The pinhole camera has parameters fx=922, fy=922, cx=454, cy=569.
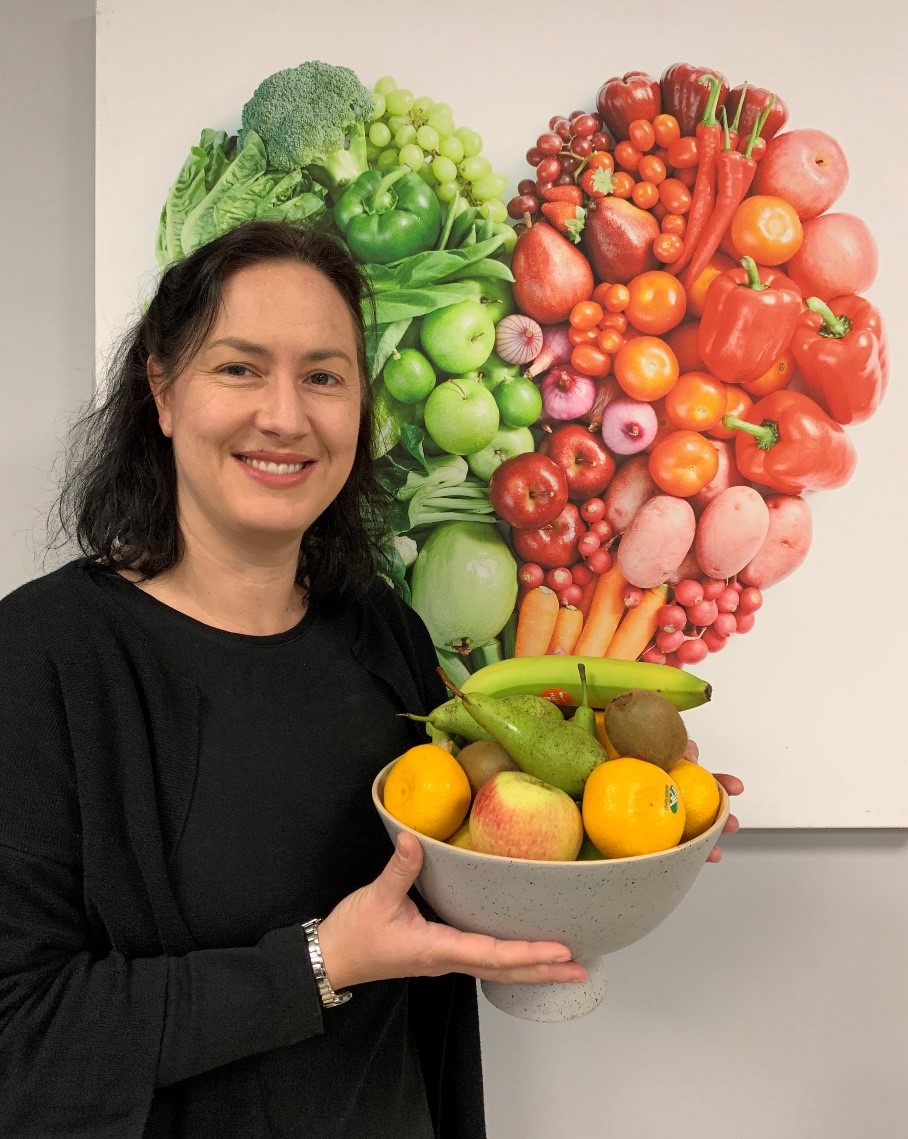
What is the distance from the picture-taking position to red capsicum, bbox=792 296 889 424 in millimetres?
1153

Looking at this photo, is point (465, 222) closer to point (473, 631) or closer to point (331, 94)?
point (331, 94)

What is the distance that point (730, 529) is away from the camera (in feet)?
3.81

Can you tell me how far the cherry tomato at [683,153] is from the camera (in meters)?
1.13

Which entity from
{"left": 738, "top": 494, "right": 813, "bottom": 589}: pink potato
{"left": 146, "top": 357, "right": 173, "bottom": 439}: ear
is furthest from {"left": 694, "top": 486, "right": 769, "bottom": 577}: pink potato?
{"left": 146, "top": 357, "right": 173, "bottom": 439}: ear

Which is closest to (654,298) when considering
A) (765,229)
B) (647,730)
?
(765,229)

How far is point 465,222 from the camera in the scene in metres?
1.13

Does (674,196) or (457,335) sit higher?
(674,196)

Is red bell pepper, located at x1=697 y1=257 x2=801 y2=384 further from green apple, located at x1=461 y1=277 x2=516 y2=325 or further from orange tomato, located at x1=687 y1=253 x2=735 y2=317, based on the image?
green apple, located at x1=461 y1=277 x2=516 y2=325

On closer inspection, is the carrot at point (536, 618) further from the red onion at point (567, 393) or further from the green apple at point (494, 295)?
the green apple at point (494, 295)

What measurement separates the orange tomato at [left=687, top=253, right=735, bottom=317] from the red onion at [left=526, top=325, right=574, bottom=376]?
155 millimetres

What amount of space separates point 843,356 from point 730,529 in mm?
257

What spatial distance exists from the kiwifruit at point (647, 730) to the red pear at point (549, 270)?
0.59 m

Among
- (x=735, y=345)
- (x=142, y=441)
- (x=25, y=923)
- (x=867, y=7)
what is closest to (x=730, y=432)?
(x=735, y=345)

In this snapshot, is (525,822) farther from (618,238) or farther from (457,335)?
(618,238)
